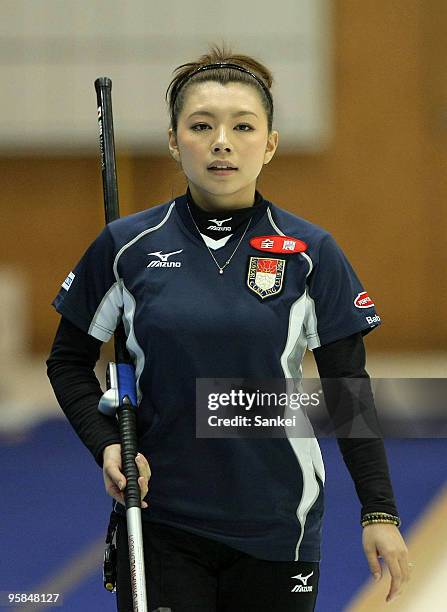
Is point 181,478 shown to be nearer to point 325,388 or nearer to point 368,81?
point 325,388

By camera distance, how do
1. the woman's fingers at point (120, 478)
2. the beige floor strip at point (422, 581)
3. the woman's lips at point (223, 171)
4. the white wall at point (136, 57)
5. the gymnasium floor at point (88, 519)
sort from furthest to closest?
the white wall at point (136, 57), the gymnasium floor at point (88, 519), the beige floor strip at point (422, 581), the woman's lips at point (223, 171), the woman's fingers at point (120, 478)

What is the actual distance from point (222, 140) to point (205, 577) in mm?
828

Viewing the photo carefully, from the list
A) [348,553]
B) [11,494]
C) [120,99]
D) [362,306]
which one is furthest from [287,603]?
[120,99]

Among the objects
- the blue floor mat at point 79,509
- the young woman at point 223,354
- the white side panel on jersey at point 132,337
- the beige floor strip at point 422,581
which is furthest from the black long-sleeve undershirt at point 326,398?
the beige floor strip at point 422,581

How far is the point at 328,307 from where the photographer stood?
7.10 ft

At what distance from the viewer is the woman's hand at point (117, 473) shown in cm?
208

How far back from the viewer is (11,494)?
5.22 metres

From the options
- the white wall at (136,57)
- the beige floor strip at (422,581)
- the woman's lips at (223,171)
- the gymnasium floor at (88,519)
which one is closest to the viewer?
the woman's lips at (223,171)

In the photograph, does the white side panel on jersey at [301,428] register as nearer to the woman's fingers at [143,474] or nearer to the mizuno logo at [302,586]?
the mizuno logo at [302,586]

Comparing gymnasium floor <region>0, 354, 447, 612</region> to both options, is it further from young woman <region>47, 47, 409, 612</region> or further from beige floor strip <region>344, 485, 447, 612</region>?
young woman <region>47, 47, 409, 612</region>

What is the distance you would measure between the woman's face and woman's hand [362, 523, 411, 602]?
26.9 inches

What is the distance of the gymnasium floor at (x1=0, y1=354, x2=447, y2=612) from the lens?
3.85 meters

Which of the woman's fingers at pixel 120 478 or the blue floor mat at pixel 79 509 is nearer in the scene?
the woman's fingers at pixel 120 478

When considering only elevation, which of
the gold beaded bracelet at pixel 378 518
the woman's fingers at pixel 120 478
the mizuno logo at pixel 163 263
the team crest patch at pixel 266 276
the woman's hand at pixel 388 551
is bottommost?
the woman's hand at pixel 388 551
